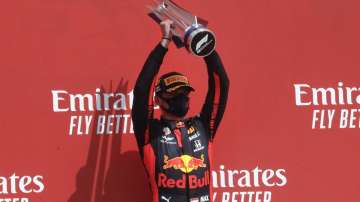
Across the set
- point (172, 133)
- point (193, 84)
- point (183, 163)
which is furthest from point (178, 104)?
point (193, 84)

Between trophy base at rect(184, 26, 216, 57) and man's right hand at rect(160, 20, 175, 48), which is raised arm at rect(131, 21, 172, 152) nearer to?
man's right hand at rect(160, 20, 175, 48)

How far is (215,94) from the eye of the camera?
8.47ft

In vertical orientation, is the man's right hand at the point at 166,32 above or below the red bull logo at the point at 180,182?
above

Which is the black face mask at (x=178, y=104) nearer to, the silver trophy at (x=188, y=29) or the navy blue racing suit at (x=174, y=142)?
the navy blue racing suit at (x=174, y=142)

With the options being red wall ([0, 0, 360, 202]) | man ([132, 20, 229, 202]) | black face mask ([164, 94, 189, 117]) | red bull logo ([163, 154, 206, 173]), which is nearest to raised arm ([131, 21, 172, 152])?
man ([132, 20, 229, 202])

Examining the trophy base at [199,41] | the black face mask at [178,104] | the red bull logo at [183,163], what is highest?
the trophy base at [199,41]

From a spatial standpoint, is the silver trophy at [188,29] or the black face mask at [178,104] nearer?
the silver trophy at [188,29]

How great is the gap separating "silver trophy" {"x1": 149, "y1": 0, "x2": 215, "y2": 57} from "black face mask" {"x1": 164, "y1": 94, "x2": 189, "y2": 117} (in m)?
0.22

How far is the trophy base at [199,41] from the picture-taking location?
2.26 metres

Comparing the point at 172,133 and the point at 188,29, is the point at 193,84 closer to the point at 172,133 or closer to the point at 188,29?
the point at 172,133

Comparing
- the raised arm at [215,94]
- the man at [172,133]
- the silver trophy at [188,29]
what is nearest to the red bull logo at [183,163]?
the man at [172,133]

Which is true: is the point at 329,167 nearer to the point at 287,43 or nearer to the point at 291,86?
the point at 291,86

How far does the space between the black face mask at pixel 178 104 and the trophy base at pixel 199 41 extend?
0.81 feet

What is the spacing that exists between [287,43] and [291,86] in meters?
0.21
